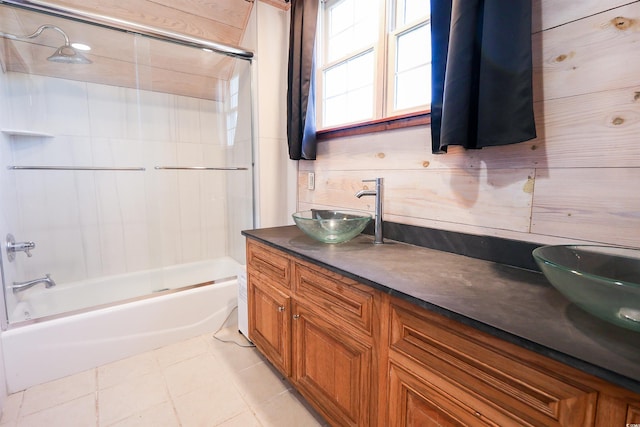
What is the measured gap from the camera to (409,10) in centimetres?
143

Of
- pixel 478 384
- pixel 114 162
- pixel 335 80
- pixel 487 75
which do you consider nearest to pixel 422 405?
pixel 478 384

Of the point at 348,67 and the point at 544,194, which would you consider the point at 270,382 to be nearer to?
the point at 544,194

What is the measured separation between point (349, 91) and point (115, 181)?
1.97 meters

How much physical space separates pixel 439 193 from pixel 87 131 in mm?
2548

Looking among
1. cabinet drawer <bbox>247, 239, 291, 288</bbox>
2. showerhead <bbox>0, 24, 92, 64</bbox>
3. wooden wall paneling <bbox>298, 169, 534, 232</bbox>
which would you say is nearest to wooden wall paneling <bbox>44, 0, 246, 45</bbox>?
showerhead <bbox>0, 24, 92, 64</bbox>

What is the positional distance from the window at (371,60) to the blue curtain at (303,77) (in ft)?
0.37

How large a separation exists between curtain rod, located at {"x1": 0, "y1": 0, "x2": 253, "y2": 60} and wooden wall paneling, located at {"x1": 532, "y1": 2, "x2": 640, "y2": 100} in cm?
178

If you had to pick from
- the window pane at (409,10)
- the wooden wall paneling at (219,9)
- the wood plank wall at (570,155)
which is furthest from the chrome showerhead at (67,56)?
the wood plank wall at (570,155)

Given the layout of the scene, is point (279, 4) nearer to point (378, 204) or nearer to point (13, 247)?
point (378, 204)

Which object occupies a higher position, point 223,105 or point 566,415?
point 223,105

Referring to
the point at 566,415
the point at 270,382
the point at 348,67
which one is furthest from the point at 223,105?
the point at 566,415

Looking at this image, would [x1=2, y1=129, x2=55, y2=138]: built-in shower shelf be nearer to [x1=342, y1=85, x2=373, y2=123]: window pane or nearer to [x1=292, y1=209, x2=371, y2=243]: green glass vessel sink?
[x1=292, y1=209, x2=371, y2=243]: green glass vessel sink

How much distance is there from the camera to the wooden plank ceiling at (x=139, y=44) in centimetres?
179

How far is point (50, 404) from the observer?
1414mm
